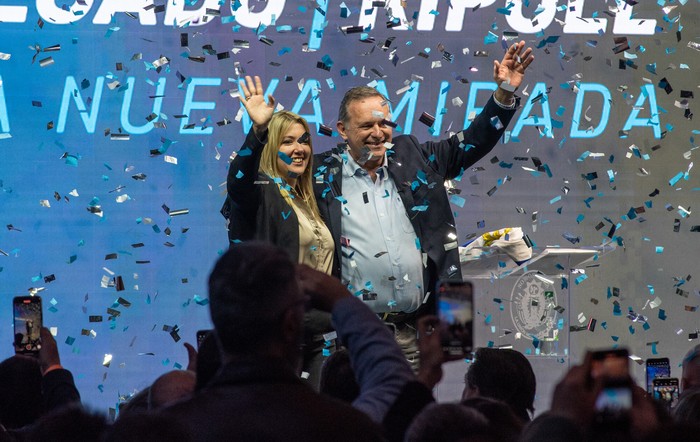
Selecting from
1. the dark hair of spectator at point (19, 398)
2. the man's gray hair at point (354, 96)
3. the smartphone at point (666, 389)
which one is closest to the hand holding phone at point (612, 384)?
the dark hair of spectator at point (19, 398)

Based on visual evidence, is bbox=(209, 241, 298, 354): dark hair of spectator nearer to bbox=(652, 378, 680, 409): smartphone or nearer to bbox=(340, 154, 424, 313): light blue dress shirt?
bbox=(652, 378, 680, 409): smartphone

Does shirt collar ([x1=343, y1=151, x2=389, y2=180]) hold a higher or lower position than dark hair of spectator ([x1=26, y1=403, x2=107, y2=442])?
higher

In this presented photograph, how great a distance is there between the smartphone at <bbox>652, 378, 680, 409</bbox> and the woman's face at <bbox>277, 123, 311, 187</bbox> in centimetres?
146

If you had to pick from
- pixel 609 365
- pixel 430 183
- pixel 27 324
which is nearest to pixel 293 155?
pixel 430 183

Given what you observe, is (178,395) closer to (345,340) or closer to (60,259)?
(345,340)

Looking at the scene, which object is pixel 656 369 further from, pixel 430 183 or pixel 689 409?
pixel 689 409

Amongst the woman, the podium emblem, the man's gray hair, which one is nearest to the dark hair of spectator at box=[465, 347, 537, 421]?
the woman

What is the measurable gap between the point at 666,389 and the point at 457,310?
4.41 ft

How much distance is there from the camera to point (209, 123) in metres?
6.30

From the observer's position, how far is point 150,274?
627 cm

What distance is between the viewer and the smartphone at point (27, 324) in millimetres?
3119

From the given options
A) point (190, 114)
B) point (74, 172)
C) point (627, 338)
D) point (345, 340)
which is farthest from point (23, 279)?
point (345, 340)

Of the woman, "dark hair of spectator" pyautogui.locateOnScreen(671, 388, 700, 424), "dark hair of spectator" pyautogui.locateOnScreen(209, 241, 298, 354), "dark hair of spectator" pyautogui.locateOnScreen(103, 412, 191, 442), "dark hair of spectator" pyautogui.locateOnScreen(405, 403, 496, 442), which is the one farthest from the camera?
the woman

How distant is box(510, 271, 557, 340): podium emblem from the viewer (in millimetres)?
5695
